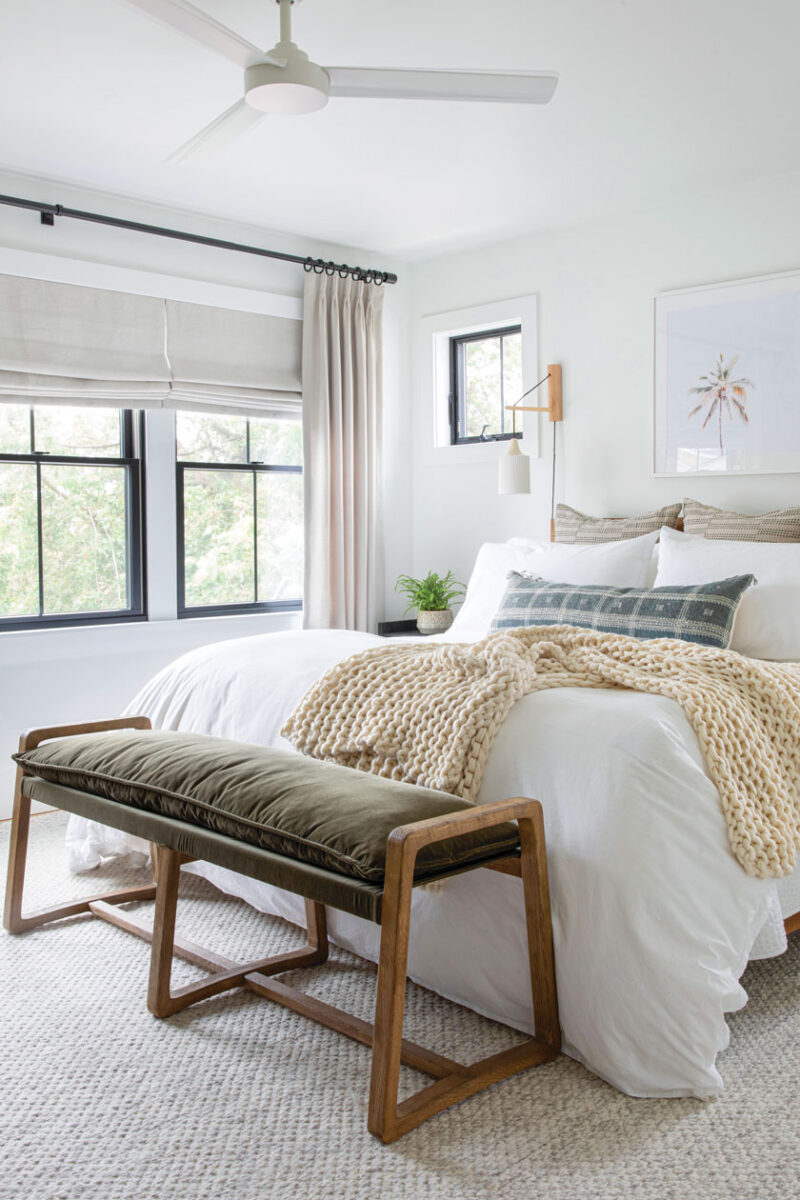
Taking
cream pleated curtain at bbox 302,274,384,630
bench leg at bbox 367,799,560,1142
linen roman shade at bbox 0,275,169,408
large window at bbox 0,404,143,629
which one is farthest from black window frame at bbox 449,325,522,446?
bench leg at bbox 367,799,560,1142

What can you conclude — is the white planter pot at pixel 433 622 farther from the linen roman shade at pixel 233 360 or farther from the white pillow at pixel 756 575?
the white pillow at pixel 756 575

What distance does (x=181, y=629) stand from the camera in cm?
440

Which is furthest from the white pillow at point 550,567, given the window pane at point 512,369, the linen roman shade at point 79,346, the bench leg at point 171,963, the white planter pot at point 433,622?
the linen roman shade at point 79,346

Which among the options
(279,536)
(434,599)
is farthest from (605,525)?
(279,536)

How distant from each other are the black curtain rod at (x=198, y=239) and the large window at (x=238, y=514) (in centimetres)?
72

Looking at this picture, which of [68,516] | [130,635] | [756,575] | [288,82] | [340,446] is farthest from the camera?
[340,446]

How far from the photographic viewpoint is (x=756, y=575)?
3.07 meters

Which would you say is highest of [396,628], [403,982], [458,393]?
[458,393]

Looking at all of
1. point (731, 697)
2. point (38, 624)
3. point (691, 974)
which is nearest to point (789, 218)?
point (731, 697)

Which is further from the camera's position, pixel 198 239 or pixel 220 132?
pixel 198 239

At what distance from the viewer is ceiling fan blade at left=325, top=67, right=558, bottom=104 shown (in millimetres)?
2430

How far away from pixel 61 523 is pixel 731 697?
9.45 ft

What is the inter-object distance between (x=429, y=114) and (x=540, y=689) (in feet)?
6.56

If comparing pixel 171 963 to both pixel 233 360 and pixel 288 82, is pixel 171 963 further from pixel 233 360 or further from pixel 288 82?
pixel 233 360
